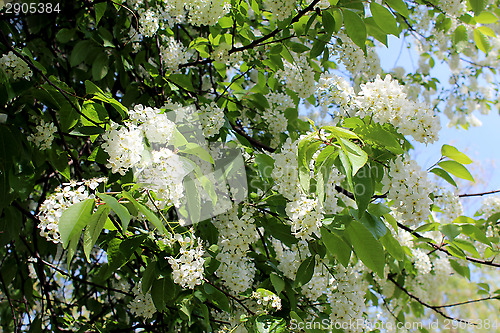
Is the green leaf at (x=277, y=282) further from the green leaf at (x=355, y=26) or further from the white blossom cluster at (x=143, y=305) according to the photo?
the green leaf at (x=355, y=26)

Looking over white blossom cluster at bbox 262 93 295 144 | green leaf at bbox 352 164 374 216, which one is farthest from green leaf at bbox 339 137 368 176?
white blossom cluster at bbox 262 93 295 144

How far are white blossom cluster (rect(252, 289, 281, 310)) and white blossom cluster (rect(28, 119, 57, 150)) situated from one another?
1.24 m

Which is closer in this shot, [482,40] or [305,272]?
[305,272]

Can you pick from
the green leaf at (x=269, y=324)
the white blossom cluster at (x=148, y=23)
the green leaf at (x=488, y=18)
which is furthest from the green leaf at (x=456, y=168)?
the white blossom cluster at (x=148, y=23)

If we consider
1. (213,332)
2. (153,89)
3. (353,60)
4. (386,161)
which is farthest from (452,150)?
(153,89)

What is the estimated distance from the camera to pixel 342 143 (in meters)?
1.22

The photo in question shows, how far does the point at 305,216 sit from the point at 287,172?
9.0 inches

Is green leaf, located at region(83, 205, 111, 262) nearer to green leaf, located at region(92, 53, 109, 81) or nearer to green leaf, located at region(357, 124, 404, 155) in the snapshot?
green leaf, located at region(357, 124, 404, 155)

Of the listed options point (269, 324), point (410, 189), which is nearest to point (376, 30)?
point (410, 189)

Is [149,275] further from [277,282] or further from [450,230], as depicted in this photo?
[450,230]

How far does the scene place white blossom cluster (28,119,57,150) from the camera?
1.87 meters

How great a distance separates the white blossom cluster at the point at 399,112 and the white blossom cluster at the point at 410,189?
0.14m

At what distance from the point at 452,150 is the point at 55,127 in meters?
1.91

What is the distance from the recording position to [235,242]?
6.31 feet
